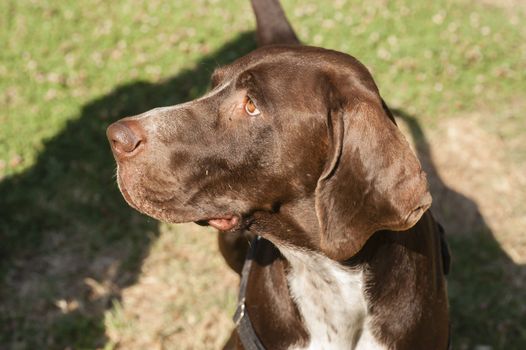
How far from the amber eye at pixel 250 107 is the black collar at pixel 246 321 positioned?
1039mm

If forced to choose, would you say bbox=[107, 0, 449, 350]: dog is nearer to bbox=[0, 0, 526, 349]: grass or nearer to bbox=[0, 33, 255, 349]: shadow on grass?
bbox=[0, 0, 526, 349]: grass

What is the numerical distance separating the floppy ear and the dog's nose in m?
0.86

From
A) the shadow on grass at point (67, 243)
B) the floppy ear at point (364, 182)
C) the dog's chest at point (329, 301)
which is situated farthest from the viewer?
the shadow on grass at point (67, 243)

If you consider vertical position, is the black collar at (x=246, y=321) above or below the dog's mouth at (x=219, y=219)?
below

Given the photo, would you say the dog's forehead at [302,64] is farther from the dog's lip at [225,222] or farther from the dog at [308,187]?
the dog's lip at [225,222]

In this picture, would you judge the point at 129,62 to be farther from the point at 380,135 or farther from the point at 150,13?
the point at 380,135

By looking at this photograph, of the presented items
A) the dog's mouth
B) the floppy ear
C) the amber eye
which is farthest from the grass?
the floppy ear

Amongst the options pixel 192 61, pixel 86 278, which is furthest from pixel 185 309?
pixel 192 61

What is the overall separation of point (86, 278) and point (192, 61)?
4.23m

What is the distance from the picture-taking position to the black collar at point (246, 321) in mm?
3600

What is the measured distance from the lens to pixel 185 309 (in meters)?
5.59

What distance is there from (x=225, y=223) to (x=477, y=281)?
10.8ft

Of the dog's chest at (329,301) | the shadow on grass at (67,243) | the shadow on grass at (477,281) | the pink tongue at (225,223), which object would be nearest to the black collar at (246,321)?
the dog's chest at (329,301)

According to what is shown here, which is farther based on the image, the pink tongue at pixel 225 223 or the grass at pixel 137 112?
the grass at pixel 137 112
